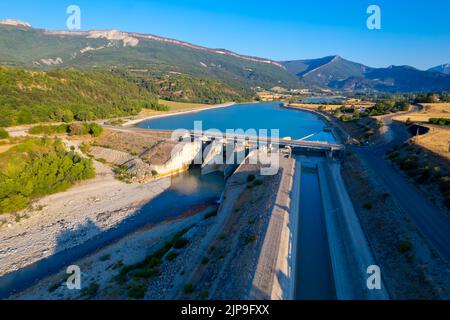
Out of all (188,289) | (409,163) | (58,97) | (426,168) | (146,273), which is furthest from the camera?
(58,97)

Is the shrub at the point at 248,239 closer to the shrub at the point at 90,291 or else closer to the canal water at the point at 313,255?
the canal water at the point at 313,255

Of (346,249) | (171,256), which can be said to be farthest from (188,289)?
(346,249)

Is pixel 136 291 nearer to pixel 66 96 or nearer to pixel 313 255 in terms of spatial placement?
pixel 313 255

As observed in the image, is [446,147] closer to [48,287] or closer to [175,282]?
[175,282]

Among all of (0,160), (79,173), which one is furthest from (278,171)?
(0,160)

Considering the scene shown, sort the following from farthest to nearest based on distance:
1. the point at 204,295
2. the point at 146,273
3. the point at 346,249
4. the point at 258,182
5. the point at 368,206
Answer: the point at 258,182 → the point at 368,206 → the point at 346,249 → the point at 146,273 → the point at 204,295

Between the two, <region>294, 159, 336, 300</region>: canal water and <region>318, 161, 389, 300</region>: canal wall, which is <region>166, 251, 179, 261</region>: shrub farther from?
<region>318, 161, 389, 300</region>: canal wall

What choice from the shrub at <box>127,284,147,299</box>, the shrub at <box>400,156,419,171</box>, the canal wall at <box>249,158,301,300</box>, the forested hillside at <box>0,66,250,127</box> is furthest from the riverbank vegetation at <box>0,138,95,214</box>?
the shrub at <box>400,156,419,171</box>

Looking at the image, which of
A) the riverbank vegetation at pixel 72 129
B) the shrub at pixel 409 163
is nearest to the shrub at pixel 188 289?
the shrub at pixel 409 163
